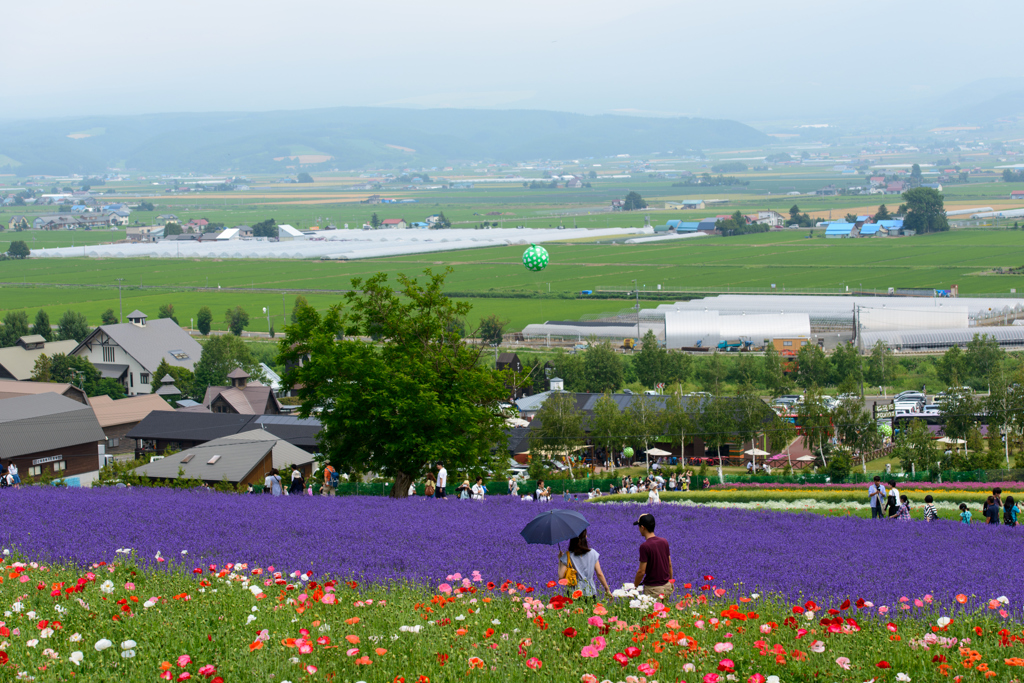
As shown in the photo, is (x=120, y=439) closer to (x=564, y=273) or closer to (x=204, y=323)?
(x=204, y=323)

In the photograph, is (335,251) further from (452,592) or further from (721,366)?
(452,592)

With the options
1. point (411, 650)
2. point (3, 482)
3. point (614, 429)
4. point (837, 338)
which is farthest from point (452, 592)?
point (837, 338)

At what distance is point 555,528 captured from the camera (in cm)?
1047

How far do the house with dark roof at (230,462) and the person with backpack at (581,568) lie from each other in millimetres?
28720

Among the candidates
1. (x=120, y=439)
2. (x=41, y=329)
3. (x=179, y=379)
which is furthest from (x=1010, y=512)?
(x=41, y=329)

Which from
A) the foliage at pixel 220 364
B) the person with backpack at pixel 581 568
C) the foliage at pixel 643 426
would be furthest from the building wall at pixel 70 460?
the person with backpack at pixel 581 568

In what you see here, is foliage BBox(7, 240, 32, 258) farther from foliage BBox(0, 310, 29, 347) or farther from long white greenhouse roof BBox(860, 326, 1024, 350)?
long white greenhouse roof BBox(860, 326, 1024, 350)

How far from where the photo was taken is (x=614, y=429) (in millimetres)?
49906

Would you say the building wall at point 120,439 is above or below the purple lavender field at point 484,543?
below

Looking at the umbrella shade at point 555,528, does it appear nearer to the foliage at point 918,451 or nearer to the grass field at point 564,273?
the foliage at point 918,451

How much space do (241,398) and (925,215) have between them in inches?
5543

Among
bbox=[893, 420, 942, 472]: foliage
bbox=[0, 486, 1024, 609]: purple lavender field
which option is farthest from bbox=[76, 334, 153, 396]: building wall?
bbox=[0, 486, 1024, 609]: purple lavender field

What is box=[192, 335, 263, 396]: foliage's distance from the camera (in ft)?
231

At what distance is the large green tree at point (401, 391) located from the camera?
95.3 ft
